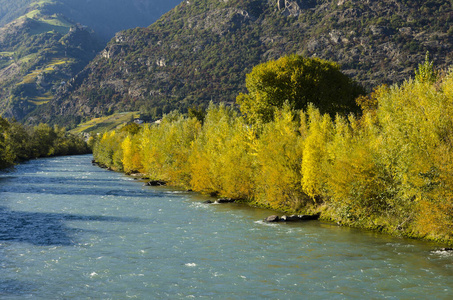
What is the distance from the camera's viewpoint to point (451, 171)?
32.8 meters

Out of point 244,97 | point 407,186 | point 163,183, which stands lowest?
point 163,183

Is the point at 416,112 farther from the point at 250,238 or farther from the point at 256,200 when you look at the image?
the point at 256,200

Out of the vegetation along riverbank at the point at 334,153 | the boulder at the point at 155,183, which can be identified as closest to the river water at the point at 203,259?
the vegetation along riverbank at the point at 334,153

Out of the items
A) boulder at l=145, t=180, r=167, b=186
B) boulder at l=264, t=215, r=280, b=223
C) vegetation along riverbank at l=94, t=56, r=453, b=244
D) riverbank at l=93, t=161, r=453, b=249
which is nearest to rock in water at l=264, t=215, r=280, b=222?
boulder at l=264, t=215, r=280, b=223

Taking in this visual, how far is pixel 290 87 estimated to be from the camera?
76688 millimetres

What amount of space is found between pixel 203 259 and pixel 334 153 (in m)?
21.8

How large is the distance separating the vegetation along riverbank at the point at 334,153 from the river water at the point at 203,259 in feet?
11.0

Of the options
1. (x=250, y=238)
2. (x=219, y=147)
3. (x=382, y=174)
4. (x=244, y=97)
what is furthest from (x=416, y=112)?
(x=244, y=97)

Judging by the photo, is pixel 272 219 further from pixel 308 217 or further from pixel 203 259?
pixel 203 259

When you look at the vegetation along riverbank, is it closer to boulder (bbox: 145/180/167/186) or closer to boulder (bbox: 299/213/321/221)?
boulder (bbox: 299/213/321/221)

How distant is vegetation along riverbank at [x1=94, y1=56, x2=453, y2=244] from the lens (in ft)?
119

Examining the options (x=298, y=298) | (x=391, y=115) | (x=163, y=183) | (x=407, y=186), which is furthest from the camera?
(x=163, y=183)

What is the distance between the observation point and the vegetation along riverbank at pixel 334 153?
3613 centimetres

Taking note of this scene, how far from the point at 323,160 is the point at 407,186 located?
13033 mm
